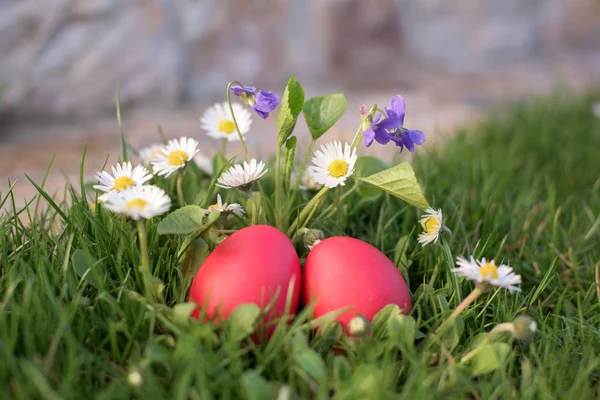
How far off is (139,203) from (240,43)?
2.01m

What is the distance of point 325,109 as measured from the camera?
1.01m

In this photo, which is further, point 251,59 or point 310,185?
point 251,59

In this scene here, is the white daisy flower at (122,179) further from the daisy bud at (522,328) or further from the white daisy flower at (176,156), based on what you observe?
the daisy bud at (522,328)

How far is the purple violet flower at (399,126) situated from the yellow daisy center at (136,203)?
1.16 ft

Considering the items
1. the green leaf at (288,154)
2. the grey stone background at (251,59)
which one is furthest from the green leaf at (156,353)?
the grey stone background at (251,59)

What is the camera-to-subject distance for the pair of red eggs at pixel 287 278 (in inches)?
32.4

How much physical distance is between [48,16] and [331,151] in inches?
62.7

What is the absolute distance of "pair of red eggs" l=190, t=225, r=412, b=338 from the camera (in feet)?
2.70

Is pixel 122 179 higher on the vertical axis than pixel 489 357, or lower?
higher

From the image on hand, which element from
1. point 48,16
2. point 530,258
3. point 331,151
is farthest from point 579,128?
point 48,16

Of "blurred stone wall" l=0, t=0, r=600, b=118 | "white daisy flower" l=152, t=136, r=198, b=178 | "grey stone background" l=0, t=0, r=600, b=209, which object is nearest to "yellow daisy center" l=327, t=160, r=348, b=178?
"white daisy flower" l=152, t=136, r=198, b=178

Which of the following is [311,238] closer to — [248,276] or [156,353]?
[248,276]

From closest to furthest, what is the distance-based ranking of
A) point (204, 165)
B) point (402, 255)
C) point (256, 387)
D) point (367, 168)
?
point (256, 387), point (402, 255), point (367, 168), point (204, 165)

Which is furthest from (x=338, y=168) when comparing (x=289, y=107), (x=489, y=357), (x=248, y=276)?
(x=489, y=357)
